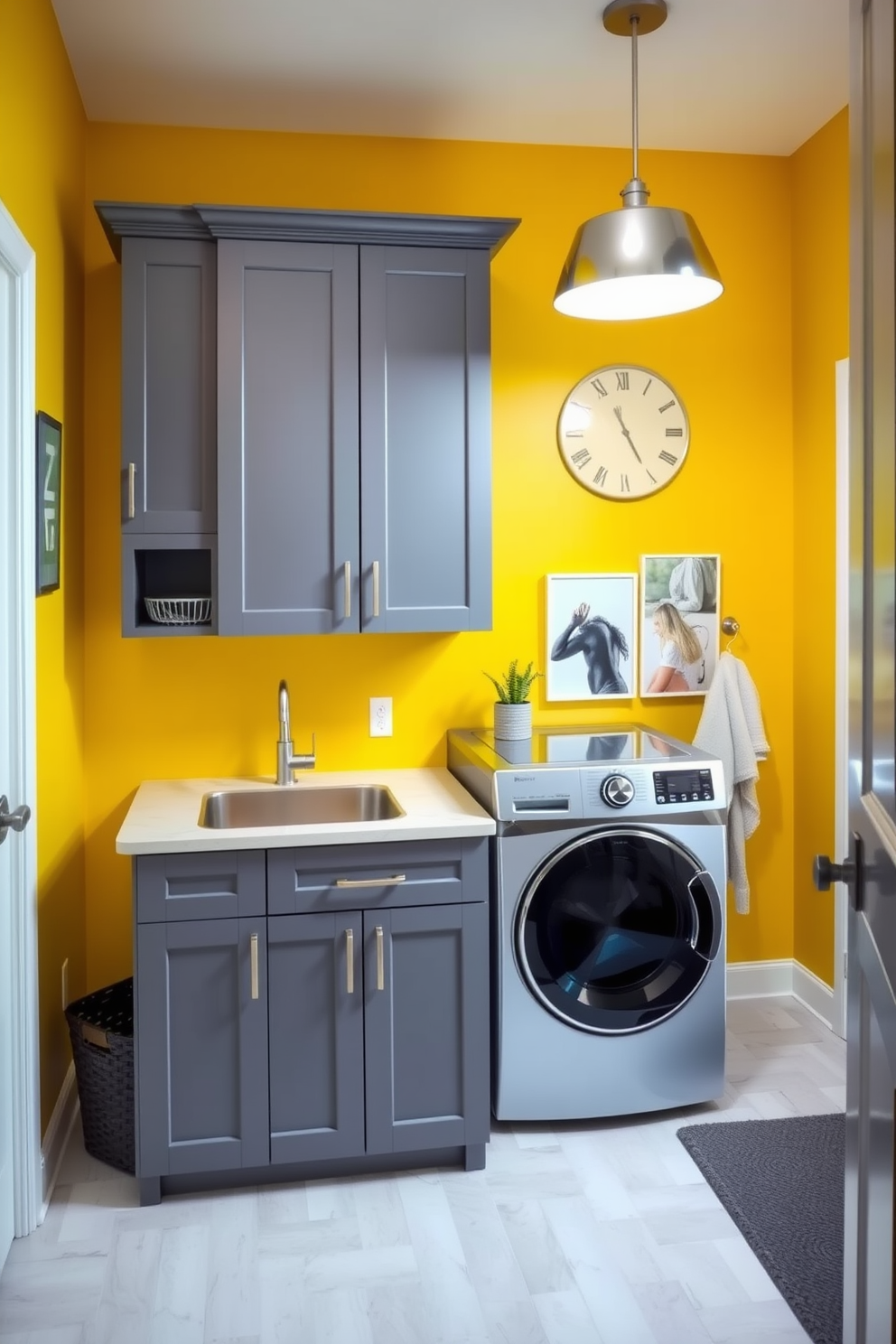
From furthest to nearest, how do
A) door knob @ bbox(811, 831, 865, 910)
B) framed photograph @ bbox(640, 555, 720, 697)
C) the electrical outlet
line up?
framed photograph @ bbox(640, 555, 720, 697) → the electrical outlet → door knob @ bbox(811, 831, 865, 910)

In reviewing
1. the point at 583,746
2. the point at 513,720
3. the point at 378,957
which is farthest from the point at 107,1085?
the point at 583,746

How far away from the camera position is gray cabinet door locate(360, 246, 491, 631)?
3.00 metres

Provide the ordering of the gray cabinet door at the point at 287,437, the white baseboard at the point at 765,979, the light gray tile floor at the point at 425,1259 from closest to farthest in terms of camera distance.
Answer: the light gray tile floor at the point at 425,1259
the gray cabinet door at the point at 287,437
the white baseboard at the point at 765,979

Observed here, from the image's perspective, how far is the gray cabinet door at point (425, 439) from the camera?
3.00 metres

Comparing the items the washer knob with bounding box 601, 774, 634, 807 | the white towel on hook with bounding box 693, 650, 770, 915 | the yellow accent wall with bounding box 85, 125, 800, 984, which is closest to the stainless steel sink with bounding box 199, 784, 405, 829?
the yellow accent wall with bounding box 85, 125, 800, 984

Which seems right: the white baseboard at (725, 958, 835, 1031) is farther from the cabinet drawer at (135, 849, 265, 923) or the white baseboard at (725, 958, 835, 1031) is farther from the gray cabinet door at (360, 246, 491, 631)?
the cabinet drawer at (135, 849, 265, 923)

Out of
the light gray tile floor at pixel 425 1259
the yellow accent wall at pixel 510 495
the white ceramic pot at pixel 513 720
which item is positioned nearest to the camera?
the light gray tile floor at pixel 425 1259

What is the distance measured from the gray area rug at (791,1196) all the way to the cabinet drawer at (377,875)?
0.87 metres

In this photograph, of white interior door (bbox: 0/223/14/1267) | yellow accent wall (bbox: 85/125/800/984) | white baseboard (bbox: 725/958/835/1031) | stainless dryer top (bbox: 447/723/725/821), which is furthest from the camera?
white baseboard (bbox: 725/958/835/1031)

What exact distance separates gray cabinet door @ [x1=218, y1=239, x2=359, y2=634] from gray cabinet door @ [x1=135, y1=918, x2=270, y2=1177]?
2.63 ft

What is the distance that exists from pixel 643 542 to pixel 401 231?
3.95ft

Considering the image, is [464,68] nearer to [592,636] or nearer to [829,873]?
[592,636]

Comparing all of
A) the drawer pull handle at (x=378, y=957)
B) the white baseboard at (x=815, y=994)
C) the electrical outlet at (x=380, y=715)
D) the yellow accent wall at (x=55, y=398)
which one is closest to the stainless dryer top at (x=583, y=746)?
the electrical outlet at (x=380, y=715)

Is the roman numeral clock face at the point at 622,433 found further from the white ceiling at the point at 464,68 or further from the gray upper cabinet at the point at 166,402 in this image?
the gray upper cabinet at the point at 166,402
